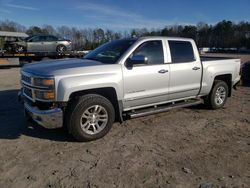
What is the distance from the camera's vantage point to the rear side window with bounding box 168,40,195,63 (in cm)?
629

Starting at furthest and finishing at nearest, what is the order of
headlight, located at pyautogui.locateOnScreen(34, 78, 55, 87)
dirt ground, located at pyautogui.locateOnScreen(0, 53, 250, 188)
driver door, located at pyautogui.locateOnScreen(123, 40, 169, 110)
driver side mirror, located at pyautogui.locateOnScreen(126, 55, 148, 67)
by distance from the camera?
driver door, located at pyautogui.locateOnScreen(123, 40, 169, 110), driver side mirror, located at pyautogui.locateOnScreen(126, 55, 148, 67), headlight, located at pyautogui.locateOnScreen(34, 78, 55, 87), dirt ground, located at pyautogui.locateOnScreen(0, 53, 250, 188)

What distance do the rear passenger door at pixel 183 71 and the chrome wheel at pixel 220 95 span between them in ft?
2.90

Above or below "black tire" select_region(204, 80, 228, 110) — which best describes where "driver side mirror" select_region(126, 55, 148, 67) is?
above

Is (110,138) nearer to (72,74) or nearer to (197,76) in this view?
(72,74)

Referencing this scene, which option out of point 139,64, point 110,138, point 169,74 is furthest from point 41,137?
point 169,74

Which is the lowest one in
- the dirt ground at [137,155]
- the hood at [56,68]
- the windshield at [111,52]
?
the dirt ground at [137,155]

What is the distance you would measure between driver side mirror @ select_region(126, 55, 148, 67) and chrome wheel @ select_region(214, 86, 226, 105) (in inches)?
113

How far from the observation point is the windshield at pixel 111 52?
5652 mm

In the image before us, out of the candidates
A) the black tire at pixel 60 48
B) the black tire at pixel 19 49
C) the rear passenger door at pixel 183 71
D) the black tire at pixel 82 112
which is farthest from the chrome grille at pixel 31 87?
the black tire at pixel 60 48

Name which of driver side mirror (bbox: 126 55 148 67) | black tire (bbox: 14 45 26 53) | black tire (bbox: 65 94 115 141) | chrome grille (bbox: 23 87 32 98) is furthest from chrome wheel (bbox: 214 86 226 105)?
black tire (bbox: 14 45 26 53)

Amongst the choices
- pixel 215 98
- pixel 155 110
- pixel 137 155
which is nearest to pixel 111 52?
pixel 155 110

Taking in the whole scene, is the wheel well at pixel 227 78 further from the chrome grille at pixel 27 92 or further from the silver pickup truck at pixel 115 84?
the chrome grille at pixel 27 92

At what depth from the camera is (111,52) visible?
5930 millimetres

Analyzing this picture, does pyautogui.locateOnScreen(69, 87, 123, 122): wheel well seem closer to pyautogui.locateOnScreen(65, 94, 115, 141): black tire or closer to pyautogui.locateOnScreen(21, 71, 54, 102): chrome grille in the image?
pyautogui.locateOnScreen(65, 94, 115, 141): black tire
